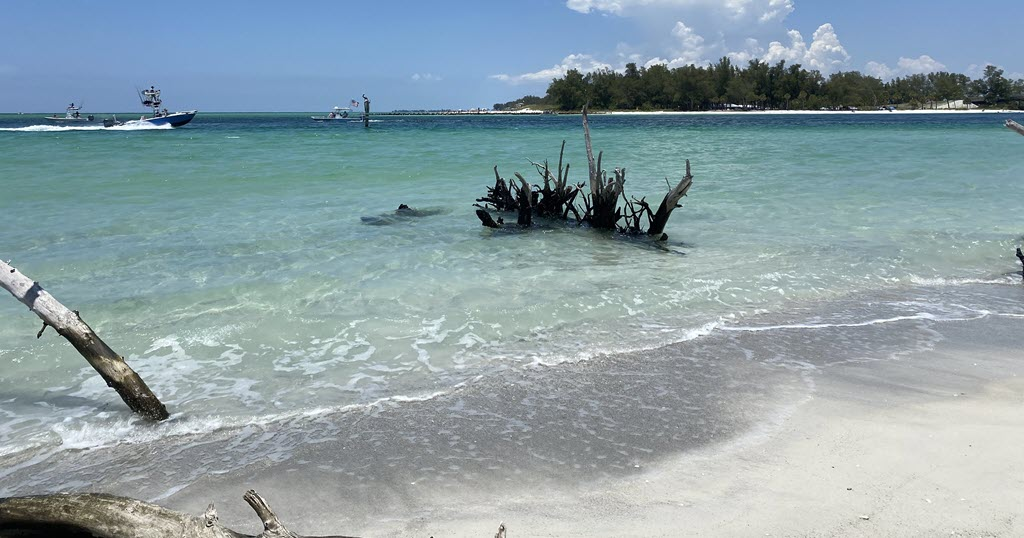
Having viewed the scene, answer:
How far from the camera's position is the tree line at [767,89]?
493ft

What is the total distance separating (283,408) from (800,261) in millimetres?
7483

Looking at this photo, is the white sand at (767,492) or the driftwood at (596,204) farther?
the driftwood at (596,204)

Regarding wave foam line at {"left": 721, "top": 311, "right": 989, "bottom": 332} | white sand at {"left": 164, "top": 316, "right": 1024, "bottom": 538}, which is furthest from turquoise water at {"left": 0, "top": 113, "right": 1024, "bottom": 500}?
white sand at {"left": 164, "top": 316, "right": 1024, "bottom": 538}

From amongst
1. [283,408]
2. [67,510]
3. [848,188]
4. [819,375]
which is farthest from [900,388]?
[848,188]

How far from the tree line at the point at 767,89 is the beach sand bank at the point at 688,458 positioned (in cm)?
15584

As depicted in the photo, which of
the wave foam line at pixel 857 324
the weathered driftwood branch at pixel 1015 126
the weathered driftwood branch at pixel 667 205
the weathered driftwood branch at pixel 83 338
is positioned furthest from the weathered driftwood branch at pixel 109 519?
the weathered driftwood branch at pixel 1015 126

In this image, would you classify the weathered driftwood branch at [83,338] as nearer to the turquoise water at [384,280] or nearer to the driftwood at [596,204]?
the turquoise water at [384,280]

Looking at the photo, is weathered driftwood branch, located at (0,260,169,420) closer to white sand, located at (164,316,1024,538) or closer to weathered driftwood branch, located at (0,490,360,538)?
white sand, located at (164,316,1024,538)

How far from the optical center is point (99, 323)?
23.4 feet

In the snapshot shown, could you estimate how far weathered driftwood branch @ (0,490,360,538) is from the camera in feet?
7.89

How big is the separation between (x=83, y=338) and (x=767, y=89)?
16354cm

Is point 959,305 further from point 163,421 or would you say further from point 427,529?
point 163,421

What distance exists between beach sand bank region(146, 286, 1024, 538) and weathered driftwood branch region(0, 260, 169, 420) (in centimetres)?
115

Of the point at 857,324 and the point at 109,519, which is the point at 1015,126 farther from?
the point at 109,519
